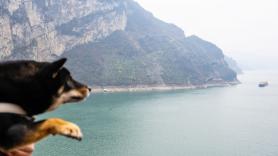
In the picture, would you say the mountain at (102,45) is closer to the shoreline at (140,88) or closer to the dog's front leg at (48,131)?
the shoreline at (140,88)

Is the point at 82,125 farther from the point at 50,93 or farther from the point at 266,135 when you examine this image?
the point at 50,93

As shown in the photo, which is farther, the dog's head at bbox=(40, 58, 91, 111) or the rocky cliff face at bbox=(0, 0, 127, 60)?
the rocky cliff face at bbox=(0, 0, 127, 60)

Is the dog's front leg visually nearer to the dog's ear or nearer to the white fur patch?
the white fur patch

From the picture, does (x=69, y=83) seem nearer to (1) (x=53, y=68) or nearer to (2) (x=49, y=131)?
(1) (x=53, y=68)

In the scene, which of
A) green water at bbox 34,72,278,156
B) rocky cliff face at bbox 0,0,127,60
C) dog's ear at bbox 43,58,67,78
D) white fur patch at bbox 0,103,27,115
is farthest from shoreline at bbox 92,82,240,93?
white fur patch at bbox 0,103,27,115

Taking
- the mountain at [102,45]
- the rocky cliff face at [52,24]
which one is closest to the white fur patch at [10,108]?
the mountain at [102,45]

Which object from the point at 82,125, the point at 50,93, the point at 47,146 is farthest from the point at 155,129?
the point at 50,93

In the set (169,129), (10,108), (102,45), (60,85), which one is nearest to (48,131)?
(10,108)

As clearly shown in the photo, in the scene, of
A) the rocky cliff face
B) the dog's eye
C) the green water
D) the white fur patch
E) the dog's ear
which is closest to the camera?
the white fur patch
